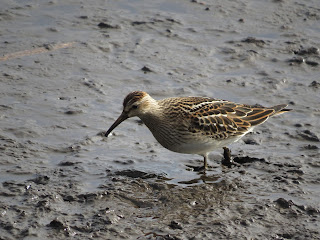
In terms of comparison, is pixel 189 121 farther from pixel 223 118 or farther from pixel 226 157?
pixel 226 157

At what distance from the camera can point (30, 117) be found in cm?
995

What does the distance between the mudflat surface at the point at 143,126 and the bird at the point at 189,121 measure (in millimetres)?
420

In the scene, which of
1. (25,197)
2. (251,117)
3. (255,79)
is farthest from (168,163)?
(255,79)

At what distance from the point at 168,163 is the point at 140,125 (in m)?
1.26

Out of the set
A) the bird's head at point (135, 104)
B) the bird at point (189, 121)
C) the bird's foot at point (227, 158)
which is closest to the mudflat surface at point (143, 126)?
the bird's foot at point (227, 158)

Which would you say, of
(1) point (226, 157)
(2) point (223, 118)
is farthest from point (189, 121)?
(1) point (226, 157)

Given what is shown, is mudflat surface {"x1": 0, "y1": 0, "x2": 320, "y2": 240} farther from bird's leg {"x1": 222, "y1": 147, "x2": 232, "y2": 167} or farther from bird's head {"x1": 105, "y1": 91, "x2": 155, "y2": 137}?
bird's head {"x1": 105, "y1": 91, "x2": 155, "y2": 137}

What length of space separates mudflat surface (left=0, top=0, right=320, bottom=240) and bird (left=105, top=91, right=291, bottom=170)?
42 cm

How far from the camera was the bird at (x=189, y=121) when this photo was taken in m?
8.91

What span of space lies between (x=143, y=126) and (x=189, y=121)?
4.74 feet

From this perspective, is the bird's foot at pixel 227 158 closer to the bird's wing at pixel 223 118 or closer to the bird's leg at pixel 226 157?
the bird's leg at pixel 226 157

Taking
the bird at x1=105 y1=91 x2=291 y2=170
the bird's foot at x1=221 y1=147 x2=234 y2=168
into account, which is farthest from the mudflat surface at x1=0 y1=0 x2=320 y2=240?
the bird at x1=105 y1=91 x2=291 y2=170

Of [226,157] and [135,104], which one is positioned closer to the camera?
[135,104]

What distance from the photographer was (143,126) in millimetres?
10273
